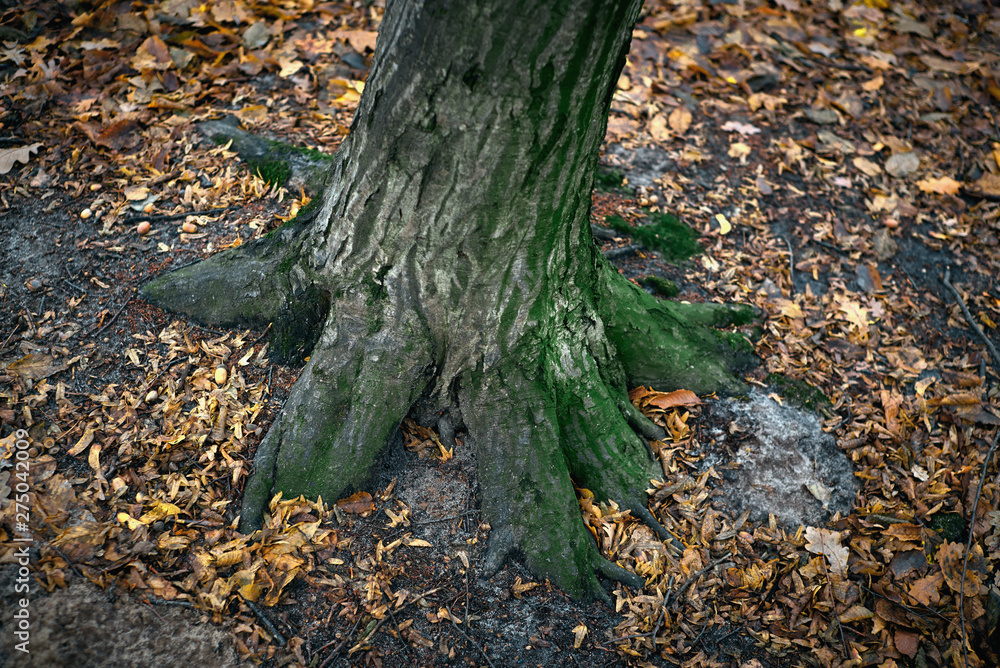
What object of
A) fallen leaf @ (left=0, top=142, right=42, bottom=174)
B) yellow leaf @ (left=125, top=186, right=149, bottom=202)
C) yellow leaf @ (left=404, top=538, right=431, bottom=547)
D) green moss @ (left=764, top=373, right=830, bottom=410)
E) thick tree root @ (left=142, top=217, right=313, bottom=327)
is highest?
fallen leaf @ (left=0, top=142, right=42, bottom=174)

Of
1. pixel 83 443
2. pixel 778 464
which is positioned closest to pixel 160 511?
pixel 83 443

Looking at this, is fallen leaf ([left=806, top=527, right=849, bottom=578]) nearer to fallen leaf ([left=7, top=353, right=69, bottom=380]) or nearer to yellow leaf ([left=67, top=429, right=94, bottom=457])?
yellow leaf ([left=67, top=429, right=94, bottom=457])

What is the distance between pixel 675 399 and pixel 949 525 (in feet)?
4.80

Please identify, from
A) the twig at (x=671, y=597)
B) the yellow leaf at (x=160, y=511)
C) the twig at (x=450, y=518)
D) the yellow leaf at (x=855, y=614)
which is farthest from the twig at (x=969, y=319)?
the yellow leaf at (x=160, y=511)

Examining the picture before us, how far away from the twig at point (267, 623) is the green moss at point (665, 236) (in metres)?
3.08

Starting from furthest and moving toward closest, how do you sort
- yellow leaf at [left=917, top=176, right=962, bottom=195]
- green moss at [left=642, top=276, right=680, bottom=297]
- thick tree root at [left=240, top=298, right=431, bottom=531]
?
yellow leaf at [left=917, top=176, right=962, bottom=195] < green moss at [left=642, top=276, right=680, bottom=297] < thick tree root at [left=240, top=298, right=431, bottom=531]

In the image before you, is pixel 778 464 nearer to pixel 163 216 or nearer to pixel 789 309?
pixel 789 309

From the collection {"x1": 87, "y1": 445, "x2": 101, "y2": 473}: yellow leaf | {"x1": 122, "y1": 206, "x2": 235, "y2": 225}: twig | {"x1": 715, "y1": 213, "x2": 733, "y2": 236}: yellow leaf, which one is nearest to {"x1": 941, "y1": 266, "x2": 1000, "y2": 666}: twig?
{"x1": 715, "y1": 213, "x2": 733, "y2": 236}: yellow leaf

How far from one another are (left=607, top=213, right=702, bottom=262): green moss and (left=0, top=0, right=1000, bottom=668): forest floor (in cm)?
6

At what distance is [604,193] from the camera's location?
443 cm

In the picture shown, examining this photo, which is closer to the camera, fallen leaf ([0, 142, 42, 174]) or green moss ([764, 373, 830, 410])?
green moss ([764, 373, 830, 410])

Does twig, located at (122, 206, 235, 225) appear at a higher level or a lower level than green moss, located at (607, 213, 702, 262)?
lower

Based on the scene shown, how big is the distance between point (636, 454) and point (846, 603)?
1122mm

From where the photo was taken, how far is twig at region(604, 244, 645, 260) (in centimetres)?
392
